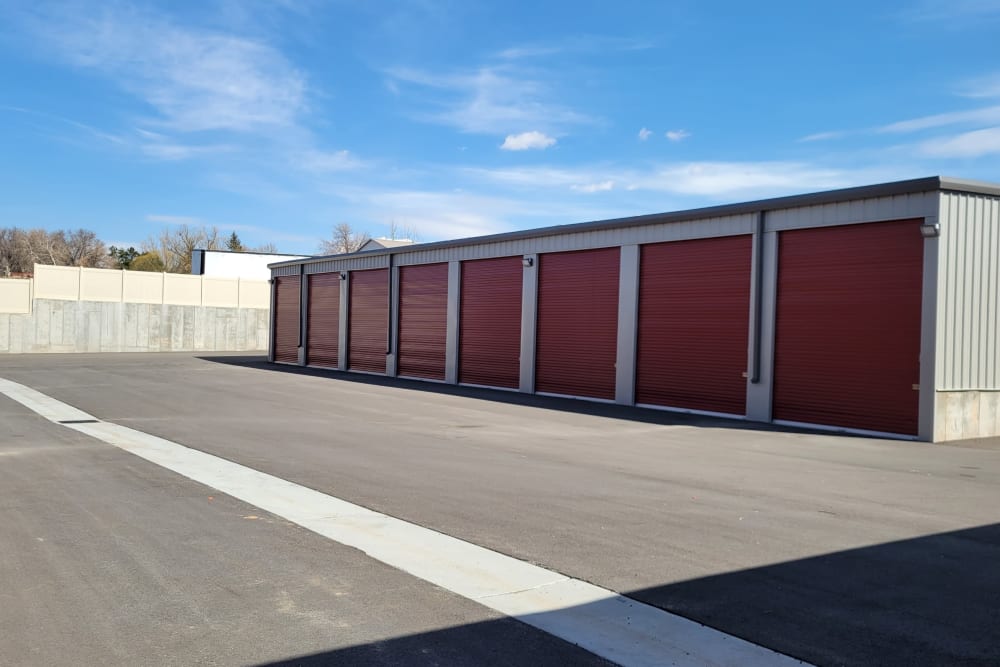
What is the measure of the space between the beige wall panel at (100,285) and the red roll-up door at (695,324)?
126 feet

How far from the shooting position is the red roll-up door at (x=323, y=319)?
3766cm

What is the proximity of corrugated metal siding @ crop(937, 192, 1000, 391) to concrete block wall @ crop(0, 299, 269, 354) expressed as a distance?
46.3 meters

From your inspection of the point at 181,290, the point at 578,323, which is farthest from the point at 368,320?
the point at 181,290

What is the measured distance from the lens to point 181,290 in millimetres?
53375

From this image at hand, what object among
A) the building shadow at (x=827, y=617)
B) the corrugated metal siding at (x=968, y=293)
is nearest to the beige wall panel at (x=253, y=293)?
the corrugated metal siding at (x=968, y=293)

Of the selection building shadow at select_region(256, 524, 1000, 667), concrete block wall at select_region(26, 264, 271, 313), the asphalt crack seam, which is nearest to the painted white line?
the asphalt crack seam

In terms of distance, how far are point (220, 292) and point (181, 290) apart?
8.56 feet

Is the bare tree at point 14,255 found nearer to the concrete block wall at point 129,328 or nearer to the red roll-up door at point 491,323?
the concrete block wall at point 129,328

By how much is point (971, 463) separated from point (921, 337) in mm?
3737

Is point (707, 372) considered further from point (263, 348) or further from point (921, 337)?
point (263, 348)

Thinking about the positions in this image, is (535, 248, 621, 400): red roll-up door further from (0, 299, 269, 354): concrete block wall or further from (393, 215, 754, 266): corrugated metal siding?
(0, 299, 269, 354): concrete block wall

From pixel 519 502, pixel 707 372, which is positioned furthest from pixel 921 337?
pixel 519 502

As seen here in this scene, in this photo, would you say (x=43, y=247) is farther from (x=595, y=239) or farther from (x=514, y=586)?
(x=514, y=586)

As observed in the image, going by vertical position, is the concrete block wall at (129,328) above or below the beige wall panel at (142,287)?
below
